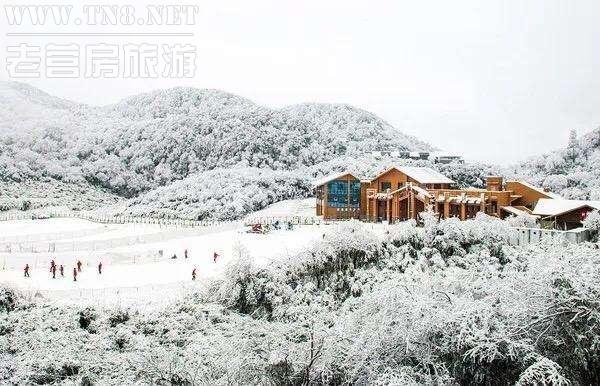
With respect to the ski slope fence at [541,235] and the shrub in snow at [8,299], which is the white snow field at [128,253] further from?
the ski slope fence at [541,235]

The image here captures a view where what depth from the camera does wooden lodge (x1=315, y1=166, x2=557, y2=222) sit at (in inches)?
1510

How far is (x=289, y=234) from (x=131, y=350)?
22.8 m

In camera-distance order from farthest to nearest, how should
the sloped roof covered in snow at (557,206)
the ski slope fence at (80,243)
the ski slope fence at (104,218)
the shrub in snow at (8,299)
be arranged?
the ski slope fence at (104,218), the ski slope fence at (80,243), the sloped roof covered in snow at (557,206), the shrub in snow at (8,299)

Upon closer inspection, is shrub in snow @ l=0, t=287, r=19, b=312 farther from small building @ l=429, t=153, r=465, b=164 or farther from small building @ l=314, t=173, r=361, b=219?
small building @ l=429, t=153, r=465, b=164

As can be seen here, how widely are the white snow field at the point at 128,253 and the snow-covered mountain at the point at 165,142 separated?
1647 inches

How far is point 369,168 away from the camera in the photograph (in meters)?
68.2

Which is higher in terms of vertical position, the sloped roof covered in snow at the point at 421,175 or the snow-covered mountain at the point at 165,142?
the snow-covered mountain at the point at 165,142

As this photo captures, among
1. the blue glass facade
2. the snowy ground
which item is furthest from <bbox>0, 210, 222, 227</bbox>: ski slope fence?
the blue glass facade

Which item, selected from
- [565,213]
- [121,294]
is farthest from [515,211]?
[121,294]

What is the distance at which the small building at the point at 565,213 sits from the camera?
107ft

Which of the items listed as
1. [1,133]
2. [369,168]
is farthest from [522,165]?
[1,133]

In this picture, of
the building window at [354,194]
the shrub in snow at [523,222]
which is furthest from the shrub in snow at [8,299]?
the building window at [354,194]

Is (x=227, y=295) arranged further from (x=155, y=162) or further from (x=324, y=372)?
(x=155, y=162)

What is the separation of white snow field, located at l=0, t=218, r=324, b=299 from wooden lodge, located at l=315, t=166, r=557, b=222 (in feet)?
18.3
